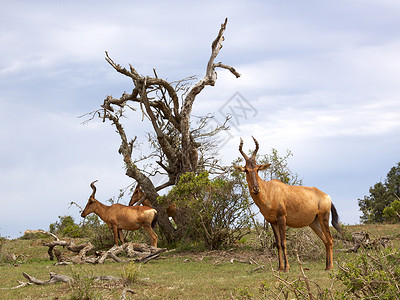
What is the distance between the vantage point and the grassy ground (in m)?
8.54

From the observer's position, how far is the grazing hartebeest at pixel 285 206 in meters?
10.7

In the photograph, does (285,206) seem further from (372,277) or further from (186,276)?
(372,277)

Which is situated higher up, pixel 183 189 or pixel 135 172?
pixel 135 172

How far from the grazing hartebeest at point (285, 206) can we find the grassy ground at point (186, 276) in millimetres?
789

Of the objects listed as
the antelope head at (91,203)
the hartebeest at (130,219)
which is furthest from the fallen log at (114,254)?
the antelope head at (91,203)

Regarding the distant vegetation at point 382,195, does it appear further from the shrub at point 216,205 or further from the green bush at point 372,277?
the green bush at point 372,277

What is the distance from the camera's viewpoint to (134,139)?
63.1ft

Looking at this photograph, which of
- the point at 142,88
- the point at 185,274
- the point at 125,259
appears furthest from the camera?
the point at 142,88

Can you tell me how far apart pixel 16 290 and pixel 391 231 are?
1385 centimetres

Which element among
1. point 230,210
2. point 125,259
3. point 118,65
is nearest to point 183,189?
point 230,210

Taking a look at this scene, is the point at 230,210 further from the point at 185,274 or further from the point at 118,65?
the point at 118,65

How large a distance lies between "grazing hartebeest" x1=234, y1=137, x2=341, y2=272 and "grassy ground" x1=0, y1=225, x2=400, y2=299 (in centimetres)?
79

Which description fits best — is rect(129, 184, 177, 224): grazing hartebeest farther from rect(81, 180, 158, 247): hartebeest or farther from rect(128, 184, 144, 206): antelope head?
rect(81, 180, 158, 247): hartebeest

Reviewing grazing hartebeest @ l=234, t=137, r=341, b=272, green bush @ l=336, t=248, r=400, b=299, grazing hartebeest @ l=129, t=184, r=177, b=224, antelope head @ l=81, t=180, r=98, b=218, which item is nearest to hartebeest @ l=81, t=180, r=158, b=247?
antelope head @ l=81, t=180, r=98, b=218
